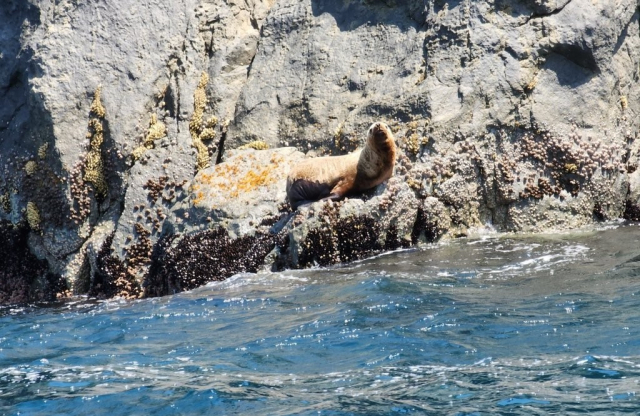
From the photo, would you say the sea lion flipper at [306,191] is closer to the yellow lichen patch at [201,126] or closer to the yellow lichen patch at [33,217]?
the yellow lichen patch at [201,126]

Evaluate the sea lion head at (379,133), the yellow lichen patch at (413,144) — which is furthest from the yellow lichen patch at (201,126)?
the yellow lichen patch at (413,144)

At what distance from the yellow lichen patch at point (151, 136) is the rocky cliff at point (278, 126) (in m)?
0.02

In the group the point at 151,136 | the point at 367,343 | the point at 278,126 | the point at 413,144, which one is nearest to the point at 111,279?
the point at 151,136

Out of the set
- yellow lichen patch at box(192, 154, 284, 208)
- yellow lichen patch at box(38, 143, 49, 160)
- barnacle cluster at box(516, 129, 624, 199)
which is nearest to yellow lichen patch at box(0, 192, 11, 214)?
yellow lichen patch at box(38, 143, 49, 160)

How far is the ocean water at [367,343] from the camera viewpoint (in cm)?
520

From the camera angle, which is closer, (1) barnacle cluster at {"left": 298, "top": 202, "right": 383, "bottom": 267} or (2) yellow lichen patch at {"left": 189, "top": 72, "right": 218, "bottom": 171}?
(1) barnacle cluster at {"left": 298, "top": 202, "right": 383, "bottom": 267}

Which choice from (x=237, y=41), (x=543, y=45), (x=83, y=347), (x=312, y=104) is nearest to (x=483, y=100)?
(x=543, y=45)

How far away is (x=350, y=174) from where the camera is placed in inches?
410

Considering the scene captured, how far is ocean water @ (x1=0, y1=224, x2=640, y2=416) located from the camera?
17.1ft

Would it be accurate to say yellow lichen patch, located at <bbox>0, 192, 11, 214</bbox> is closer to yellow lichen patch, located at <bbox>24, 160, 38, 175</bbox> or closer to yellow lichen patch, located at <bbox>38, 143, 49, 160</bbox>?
yellow lichen patch, located at <bbox>24, 160, 38, 175</bbox>

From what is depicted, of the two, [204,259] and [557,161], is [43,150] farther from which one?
[557,161]

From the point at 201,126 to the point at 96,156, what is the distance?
1.51 metres

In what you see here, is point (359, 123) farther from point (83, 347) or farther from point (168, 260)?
point (83, 347)

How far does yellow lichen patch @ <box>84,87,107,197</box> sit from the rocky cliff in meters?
0.03
